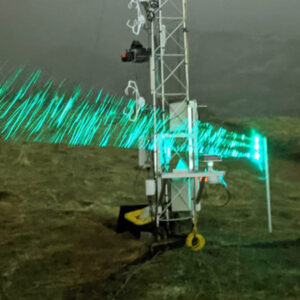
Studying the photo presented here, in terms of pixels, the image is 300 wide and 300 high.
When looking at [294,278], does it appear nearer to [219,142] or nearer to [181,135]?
[181,135]

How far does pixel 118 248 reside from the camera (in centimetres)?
717

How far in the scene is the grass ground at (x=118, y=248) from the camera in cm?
523

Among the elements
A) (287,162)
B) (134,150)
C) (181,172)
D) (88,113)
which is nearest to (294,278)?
(181,172)

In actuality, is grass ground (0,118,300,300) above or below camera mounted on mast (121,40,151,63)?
below

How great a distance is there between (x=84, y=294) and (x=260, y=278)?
Result: 114 inches

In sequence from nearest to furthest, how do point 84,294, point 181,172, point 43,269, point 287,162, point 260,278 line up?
1. point 84,294
2. point 260,278
3. point 43,269
4. point 181,172
5. point 287,162

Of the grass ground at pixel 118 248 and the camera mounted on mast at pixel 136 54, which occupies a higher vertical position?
the camera mounted on mast at pixel 136 54

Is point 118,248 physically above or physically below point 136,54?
below

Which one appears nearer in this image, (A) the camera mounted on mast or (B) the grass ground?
(B) the grass ground

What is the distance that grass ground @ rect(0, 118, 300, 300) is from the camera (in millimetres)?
5234

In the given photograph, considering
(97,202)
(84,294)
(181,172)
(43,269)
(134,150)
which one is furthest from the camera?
(134,150)

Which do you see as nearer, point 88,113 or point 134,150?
point 134,150

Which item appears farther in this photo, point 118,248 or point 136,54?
point 118,248

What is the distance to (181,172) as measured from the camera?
6797 millimetres
